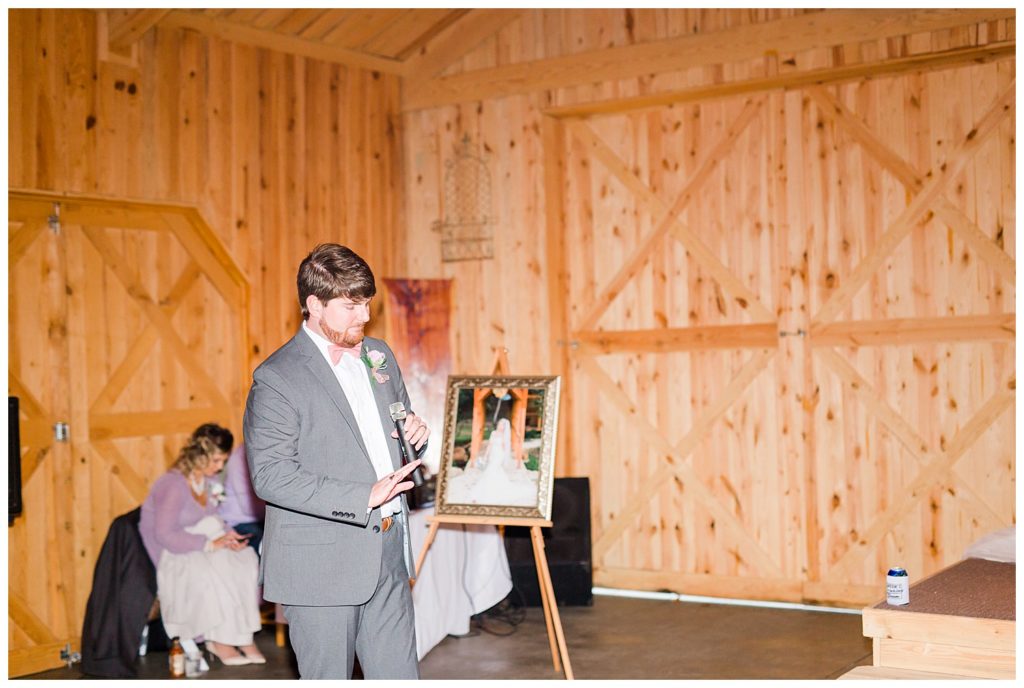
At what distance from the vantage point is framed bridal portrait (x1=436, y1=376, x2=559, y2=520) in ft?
16.9

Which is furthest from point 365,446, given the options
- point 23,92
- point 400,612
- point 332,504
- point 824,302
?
point 824,302

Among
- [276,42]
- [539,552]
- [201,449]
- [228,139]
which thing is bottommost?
[539,552]

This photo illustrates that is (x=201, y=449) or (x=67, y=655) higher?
(x=201, y=449)

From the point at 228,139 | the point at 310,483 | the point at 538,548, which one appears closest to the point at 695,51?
the point at 228,139

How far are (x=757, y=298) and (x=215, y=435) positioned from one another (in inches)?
126

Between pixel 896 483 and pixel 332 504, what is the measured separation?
4.41 metres

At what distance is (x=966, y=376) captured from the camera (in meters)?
6.39

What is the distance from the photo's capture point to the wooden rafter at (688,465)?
705cm

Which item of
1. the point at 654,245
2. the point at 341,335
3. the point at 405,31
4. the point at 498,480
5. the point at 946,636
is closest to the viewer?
the point at 341,335

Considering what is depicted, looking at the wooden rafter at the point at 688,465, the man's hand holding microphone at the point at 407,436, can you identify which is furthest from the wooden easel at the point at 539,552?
the wooden rafter at the point at 688,465

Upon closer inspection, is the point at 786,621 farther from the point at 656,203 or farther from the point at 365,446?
the point at 365,446

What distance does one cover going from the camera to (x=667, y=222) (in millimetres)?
7348

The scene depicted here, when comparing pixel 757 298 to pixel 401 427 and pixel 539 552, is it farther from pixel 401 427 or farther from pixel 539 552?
pixel 401 427

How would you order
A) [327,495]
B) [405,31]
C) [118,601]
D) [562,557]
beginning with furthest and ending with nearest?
[405,31] → [562,557] → [118,601] → [327,495]
